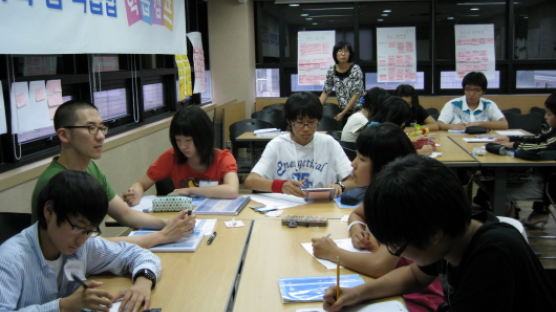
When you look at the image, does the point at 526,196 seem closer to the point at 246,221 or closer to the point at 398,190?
the point at 246,221

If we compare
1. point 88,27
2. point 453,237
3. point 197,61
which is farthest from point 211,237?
point 197,61

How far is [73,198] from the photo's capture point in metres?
1.47

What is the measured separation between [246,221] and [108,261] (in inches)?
30.4

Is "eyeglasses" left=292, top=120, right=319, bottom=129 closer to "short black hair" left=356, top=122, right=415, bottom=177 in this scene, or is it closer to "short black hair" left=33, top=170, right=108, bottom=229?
"short black hair" left=356, top=122, right=415, bottom=177

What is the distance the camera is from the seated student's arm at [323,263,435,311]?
4.96ft

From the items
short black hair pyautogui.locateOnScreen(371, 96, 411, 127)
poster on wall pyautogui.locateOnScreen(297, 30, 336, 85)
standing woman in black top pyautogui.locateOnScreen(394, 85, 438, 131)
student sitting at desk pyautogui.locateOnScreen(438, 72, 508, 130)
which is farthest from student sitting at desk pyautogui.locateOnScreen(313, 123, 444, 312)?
poster on wall pyautogui.locateOnScreen(297, 30, 336, 85)

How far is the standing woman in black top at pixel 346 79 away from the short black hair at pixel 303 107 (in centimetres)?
301

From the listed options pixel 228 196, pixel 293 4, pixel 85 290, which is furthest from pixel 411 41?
pixel 85 290

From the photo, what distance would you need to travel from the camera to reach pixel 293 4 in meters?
7.70

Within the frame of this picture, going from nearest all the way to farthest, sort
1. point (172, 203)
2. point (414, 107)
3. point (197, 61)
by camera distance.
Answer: point (172, 203), point (414, 107), point (197, 61)

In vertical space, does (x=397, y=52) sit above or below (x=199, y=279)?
above

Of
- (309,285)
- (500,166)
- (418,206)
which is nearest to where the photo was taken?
(418,206)

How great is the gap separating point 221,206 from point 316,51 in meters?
5.43

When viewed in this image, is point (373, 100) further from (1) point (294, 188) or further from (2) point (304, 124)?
(1) point (294, 188)
